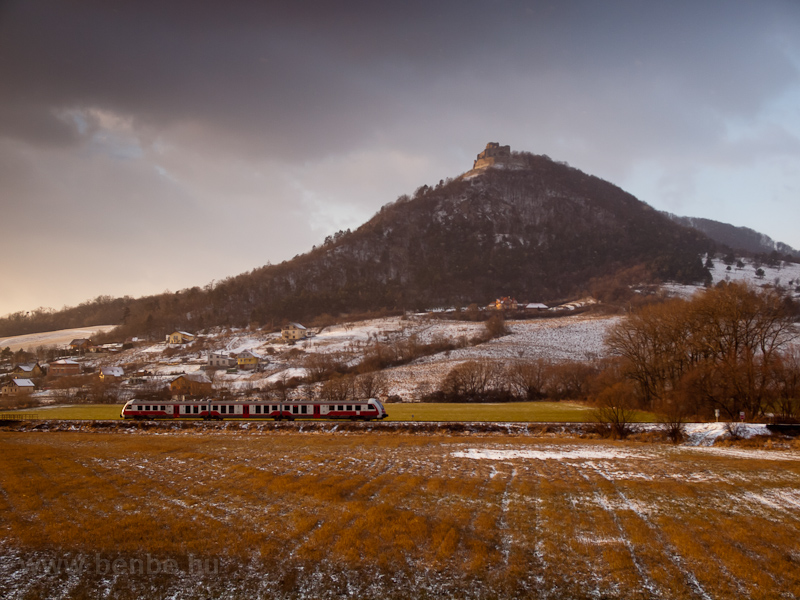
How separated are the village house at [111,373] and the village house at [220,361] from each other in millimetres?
15433

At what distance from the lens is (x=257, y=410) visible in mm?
38188

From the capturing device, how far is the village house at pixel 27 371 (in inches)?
3797

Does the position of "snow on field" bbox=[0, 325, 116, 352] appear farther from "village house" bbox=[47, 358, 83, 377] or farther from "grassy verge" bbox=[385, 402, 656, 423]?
"grassy verge" bbox=[385, 402, 656, 423]

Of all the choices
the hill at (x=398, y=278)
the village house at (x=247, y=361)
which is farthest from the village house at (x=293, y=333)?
the hill at (x=398, y=278)

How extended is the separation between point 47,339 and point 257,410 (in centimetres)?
16274

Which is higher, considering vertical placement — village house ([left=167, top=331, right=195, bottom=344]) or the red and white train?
village house ([left=167, top=331, right=195, bottom=344])

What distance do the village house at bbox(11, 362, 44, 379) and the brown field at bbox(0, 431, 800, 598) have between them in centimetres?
9687

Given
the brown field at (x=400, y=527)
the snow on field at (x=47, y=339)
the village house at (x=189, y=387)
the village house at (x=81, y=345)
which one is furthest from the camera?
the snow on field at (x=47, y=339)

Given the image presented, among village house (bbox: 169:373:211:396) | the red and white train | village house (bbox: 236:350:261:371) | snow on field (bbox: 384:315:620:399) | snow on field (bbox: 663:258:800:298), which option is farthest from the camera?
snow on field (bbox: 663:258:800:298)

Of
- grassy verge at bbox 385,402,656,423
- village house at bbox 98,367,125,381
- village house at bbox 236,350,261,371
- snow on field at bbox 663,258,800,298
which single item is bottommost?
grassy verge at bbox 385,402,656,423

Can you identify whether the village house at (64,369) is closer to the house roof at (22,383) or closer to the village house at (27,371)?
the village house at (27,371)

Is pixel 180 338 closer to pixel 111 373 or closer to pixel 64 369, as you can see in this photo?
pixel 64 369

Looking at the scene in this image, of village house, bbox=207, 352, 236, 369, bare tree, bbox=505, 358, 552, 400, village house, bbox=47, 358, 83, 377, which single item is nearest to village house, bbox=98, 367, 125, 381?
village house, bbox=207, 352, 236, 369

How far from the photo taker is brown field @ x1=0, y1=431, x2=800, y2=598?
30.3ft
